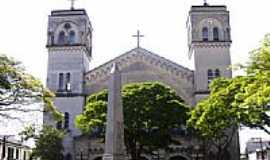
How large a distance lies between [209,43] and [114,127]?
23749 millimetres

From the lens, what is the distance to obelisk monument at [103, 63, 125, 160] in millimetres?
13711

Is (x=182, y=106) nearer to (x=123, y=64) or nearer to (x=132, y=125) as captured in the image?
(x=132, y=125)

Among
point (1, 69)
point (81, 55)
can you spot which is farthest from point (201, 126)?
point (81, 55)

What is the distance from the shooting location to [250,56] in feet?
50.1

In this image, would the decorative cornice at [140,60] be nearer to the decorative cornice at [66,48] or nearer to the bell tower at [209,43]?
→ the bell tower at [209,43]

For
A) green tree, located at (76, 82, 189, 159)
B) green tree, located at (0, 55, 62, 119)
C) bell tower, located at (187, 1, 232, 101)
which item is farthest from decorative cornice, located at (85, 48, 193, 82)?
green tree, located at (0, 55, 62, 119)

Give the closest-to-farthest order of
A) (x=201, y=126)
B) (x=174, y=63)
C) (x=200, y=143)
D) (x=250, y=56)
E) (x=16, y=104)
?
(x=250, y=56) < (x=16, y=104) < (x=201, y=126) < (x=200, y=143) < (x=174, y=63)

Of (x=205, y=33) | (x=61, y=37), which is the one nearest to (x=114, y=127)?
(x=205, y=33)

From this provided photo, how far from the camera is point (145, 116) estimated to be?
2722cm

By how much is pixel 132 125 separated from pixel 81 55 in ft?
38.6

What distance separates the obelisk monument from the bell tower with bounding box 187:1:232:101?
21.3 metres

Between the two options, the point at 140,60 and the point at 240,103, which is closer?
the point at 240,103

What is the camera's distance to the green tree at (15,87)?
17.4m

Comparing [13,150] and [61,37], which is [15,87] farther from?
[13,150]
